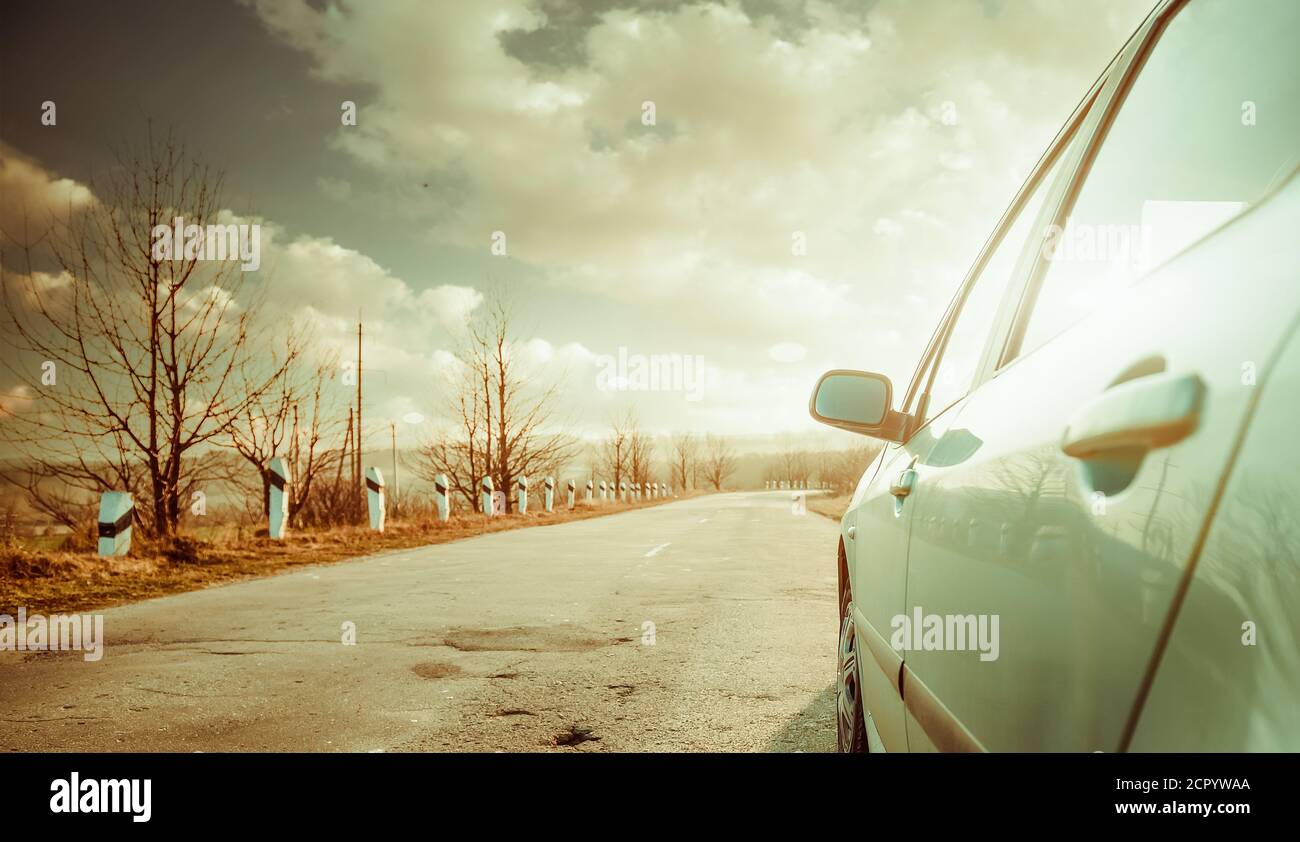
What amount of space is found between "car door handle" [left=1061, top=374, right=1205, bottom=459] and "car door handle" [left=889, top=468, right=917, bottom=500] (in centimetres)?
105

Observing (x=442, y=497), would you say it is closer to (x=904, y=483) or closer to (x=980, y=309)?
(x=980, y=309)

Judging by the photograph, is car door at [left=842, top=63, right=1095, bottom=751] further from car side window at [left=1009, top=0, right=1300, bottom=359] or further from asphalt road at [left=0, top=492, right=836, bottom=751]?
asphalt road at [left=0, top=492, right=836, bottom=751]

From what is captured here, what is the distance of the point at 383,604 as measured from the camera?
6.62 m

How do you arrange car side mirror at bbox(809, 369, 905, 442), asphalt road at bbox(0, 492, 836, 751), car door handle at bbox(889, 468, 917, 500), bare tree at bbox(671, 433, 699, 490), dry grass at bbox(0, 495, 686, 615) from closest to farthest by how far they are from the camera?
car door handle at bbox(889, 468, 917, 500) < car side mirror at bbox(809, 369, 905, 442) < asphalt road at bbox(0, 492, 836, 751) < dry grass at bbox(0, 495, 686, 615) < bare tree at bbox(671, 433, 699, 490)

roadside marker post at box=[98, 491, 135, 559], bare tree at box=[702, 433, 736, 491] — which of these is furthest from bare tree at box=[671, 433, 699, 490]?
roadside marker post at box=[98, 491, 135, 559]

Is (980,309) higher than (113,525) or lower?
higher

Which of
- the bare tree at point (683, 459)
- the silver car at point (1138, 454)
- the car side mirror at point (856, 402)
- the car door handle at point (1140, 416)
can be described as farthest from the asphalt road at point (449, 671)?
the bare tree at point (683, 459)

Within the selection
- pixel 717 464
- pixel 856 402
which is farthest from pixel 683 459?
pixel 856 402

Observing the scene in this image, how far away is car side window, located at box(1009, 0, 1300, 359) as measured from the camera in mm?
1034

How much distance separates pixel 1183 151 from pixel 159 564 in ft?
33.0

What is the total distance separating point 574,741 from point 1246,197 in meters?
2.87

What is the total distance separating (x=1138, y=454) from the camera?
831 millimetres

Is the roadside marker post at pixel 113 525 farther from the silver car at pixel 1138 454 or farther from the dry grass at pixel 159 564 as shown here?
the silver car at pixel 1138 454
